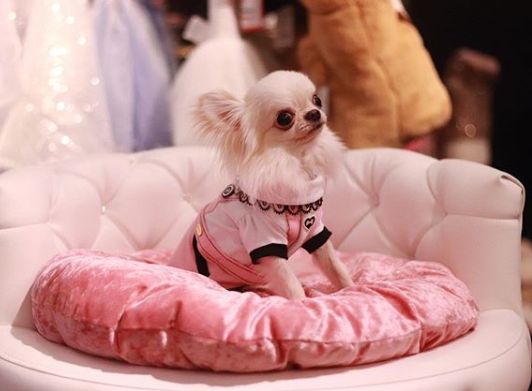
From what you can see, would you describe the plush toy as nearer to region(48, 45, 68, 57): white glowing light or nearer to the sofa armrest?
the sofa armrest

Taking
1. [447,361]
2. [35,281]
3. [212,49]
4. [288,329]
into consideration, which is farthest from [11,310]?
[212,49]

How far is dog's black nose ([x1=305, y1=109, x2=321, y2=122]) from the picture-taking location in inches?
47.8

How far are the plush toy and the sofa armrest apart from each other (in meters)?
0.17

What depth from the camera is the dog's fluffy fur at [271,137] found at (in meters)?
1.22

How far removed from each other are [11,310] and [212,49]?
3.18 feet

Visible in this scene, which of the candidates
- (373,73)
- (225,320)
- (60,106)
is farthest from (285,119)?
(60,106)

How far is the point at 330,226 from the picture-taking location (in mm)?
1694

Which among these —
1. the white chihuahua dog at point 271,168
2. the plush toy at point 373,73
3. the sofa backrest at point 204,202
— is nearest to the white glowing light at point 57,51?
the sofa backrest at point 204,202

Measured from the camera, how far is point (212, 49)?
198cm

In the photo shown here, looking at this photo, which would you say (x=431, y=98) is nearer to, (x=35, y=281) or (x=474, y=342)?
(x=474, y=342)

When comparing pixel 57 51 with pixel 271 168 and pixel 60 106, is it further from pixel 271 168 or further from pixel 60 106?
pixel 271 168

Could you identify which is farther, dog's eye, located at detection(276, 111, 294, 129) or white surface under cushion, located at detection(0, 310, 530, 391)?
dog's eye, located at detection(276, 111, 294, 129)

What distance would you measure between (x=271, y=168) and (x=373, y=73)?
0.68m

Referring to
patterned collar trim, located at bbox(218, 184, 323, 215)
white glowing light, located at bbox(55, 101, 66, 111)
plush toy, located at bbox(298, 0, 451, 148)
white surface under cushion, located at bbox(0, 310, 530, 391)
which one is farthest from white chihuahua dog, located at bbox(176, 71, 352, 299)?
white glowing light, located at bbox(55, 101, 66, 111)
